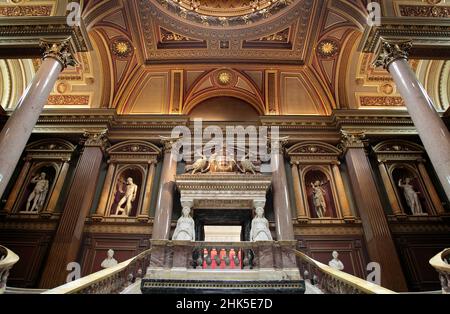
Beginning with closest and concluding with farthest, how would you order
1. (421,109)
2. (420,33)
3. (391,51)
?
(421,109)
(391,51)
(420,33)

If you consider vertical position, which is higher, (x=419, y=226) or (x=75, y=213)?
(x=75, y=213)

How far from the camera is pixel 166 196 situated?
9578 mm

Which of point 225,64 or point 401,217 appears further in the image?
point 225,64

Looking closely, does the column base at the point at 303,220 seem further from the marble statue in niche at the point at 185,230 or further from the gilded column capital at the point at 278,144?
the marble statue in niche at the point at 185,230

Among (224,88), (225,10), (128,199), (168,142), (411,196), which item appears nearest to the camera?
(411,196)

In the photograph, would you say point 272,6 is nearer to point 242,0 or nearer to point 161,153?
point 242,0

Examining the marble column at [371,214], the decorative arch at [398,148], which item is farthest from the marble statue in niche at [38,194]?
the decorative arch at [398,148]

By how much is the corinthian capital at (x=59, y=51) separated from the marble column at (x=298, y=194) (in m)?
7.30

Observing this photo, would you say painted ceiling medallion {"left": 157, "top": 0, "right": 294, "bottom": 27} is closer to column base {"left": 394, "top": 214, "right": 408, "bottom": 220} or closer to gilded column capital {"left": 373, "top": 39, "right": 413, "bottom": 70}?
gilded column capital {"left": 373, "top": 39, "right": 413, "bottom": 70}

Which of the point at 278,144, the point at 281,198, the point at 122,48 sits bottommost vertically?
the point at 281,198

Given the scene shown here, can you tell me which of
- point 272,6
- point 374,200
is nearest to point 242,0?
point 272,6

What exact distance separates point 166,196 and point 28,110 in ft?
Answer: 14.7

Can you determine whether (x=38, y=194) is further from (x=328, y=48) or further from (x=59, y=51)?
(x=328, y=48)

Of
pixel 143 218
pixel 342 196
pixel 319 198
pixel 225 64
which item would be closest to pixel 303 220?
pixel 319 198
